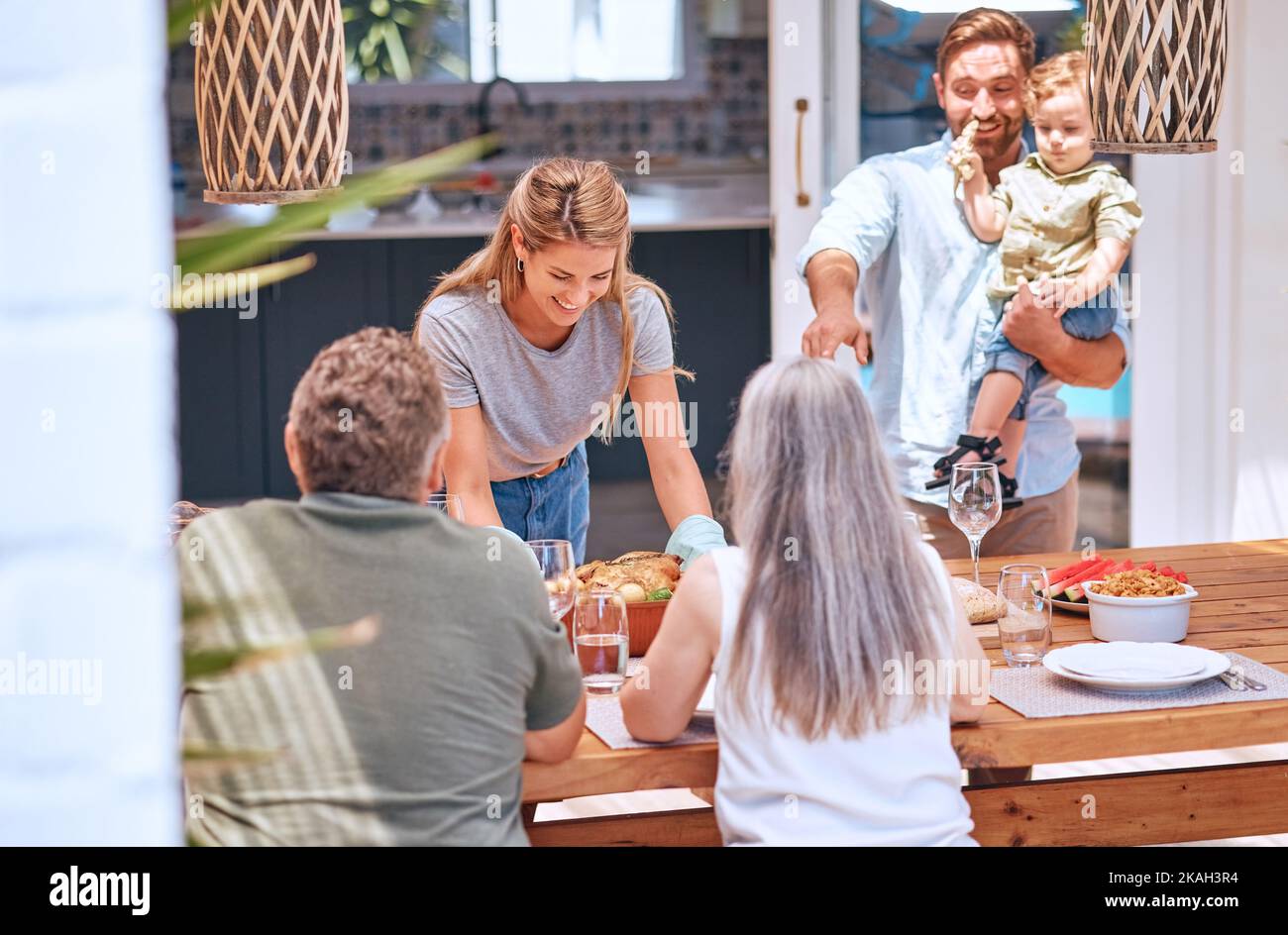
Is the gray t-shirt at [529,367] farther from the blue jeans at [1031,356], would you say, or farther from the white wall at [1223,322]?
the white wall at [1223,322]

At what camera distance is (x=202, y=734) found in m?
1.45

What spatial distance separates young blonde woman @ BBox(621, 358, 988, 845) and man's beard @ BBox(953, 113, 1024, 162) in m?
1.74

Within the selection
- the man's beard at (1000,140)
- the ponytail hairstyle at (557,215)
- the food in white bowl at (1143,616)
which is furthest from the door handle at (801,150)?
the food in white bowl at (1143,616)

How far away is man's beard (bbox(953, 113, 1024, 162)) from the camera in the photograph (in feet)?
10.4

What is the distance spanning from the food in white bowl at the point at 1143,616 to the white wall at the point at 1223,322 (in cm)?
224

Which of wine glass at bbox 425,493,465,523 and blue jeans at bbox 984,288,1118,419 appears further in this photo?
blue jeans at bbox 984,288,1118,419

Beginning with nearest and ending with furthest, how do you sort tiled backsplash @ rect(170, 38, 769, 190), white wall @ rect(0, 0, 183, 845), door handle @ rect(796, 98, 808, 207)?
1. white wall @ rect(0, 0, 183, 845)
2. door handle @ rect(796, 98, 808, 207)
3. tiled backsplash @ rect(170, 38, 769, 190)

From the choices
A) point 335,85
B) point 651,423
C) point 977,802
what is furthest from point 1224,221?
point 335,85

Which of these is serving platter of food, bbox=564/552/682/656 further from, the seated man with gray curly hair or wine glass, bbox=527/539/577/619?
the seated man with gray curly hair

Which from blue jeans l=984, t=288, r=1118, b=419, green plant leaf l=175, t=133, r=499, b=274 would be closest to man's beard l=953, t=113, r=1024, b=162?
blue jeans l=984, t=288, r=1118, b=419

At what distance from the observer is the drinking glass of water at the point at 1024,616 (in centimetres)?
191

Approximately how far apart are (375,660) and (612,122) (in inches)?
234

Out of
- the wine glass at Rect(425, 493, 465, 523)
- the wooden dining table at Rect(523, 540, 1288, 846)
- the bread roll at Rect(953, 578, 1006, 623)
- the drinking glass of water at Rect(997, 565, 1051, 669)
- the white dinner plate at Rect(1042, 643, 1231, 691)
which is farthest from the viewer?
the bread roll at Rect(953, 578, 1006, 623)

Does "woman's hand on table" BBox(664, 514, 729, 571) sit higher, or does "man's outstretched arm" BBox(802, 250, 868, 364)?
"man's outstretched arm" BBox(802, 250, 868, 364)
